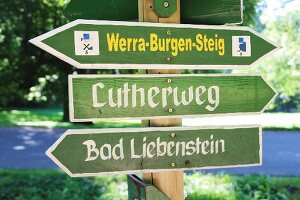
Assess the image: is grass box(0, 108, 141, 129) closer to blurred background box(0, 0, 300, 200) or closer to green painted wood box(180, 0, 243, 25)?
blurred background box(0, 0, 300, 200)

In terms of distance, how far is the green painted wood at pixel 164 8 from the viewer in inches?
84.2

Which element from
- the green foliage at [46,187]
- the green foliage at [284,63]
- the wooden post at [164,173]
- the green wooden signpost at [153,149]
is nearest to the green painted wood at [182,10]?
the wooden post at [164,173]

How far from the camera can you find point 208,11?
7.55ft

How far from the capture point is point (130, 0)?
7.51 ft

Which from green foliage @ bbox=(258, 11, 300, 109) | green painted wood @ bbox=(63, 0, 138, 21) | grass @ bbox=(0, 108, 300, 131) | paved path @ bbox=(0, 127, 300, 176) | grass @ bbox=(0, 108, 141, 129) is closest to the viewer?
A: green painted wood @ bbox=(63, 0, 138, 21)

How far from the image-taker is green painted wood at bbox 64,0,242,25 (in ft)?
7.37

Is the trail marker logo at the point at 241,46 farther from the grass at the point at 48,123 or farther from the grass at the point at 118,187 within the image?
the grass at the point at 48,123

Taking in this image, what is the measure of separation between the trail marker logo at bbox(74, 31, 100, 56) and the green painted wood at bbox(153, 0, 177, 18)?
34 cm

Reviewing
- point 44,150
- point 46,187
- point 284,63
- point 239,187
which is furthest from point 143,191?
point 284,63

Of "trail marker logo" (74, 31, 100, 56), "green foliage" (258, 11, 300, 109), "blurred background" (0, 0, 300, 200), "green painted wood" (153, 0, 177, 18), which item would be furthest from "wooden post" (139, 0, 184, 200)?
"green foliage" (258, 11, 300, 109)

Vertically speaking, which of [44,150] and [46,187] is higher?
[46,187]

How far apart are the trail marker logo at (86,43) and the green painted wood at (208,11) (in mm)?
557

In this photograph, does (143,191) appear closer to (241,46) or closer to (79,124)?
(241,46)

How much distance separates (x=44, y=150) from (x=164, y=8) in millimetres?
9921
